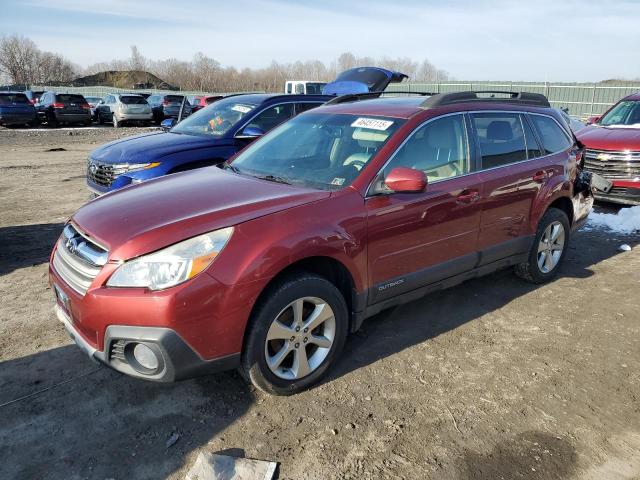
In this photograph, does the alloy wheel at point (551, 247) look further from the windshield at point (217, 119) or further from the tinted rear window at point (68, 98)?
the tinted rear window at point (68, 98)

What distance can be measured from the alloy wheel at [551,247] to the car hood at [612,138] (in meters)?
3.79

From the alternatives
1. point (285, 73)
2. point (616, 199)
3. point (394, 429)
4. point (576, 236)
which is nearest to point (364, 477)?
point (394, 429)

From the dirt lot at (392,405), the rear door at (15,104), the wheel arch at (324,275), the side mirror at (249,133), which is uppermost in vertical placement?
the rear door at (15,104)

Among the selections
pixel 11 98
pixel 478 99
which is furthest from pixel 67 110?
pixel 478 99

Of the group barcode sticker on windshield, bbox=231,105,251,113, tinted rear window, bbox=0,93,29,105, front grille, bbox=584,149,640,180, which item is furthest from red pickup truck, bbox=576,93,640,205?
tinted rear window, bbox=0,93,29,105

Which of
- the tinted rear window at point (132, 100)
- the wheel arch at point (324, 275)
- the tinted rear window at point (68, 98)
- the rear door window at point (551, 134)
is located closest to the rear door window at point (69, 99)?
the tinted rear window at point (68, 98)

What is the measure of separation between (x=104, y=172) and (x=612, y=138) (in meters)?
7.60

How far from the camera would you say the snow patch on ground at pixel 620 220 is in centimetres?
708

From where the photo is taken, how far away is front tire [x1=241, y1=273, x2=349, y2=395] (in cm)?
293

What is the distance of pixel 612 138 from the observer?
26.9ft

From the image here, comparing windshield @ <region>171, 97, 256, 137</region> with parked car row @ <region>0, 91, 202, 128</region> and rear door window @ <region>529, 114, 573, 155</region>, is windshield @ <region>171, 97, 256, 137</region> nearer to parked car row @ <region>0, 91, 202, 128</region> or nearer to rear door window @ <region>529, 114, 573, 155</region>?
rear door window @ <region>529, 114, 573, 155</region>

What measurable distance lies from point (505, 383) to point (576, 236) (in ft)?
13.7

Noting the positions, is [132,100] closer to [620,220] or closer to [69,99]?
[69,99]

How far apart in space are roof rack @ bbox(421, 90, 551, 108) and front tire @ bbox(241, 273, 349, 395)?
1779mm
